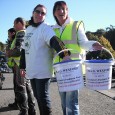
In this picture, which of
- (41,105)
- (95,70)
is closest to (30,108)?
(41,105)

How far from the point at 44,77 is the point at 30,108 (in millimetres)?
1843

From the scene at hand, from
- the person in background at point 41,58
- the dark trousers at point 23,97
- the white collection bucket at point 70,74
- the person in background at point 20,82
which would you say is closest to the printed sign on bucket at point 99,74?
the white collection bucket at point 70,74

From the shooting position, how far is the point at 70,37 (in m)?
4.15

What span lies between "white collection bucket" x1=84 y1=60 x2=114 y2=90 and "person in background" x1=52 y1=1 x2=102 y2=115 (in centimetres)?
31

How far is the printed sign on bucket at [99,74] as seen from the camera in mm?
3777

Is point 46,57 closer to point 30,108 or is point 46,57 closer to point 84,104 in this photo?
point 30,108

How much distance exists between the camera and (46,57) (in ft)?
14.2

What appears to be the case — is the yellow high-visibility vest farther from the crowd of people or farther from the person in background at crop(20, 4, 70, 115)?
the person in background at crop(20, 4, 70, 115)

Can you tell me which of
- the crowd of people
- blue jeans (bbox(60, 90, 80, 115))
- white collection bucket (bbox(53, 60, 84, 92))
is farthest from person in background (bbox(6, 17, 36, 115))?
white collection bucket (bbox(53, 60, 84, 92))

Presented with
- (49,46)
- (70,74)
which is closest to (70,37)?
(49,46)

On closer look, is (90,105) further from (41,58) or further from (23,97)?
(41,58)

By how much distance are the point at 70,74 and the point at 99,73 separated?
0.35 metres

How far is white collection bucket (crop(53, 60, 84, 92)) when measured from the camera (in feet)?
12.2

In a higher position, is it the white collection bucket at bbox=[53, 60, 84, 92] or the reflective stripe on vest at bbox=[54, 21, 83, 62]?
the reflective stripe on vest at bbox=[54, 21, 83, 62]
